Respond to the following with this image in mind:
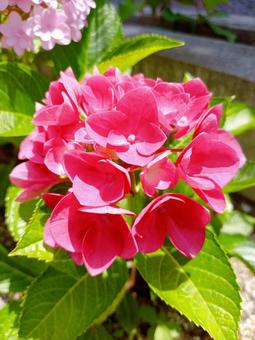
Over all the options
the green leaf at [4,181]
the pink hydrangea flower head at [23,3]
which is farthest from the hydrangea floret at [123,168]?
the green leaf at [4,181]

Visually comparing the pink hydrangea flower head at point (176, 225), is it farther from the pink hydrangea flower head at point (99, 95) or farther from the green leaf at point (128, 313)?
the green leaf at point (128, 313)

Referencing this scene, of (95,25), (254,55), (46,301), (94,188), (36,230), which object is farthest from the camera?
(254,55)

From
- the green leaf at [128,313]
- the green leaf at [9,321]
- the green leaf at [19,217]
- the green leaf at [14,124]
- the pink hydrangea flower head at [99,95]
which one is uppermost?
the pink hydrangea flower head at [99,95]

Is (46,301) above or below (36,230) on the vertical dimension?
below

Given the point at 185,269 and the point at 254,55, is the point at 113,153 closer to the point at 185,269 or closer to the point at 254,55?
the point at 185,269

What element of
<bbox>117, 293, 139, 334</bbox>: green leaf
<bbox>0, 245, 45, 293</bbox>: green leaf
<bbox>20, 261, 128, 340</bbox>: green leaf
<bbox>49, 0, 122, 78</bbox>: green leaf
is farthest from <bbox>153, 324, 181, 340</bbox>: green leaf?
<bbox>49, 0, 122, 78</bbox>: green leaf

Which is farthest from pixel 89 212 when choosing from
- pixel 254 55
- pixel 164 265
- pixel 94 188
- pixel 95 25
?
pixel 254 55

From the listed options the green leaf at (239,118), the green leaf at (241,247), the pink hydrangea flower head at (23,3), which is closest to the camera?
the pink hydrangea flower head at (23,3)
